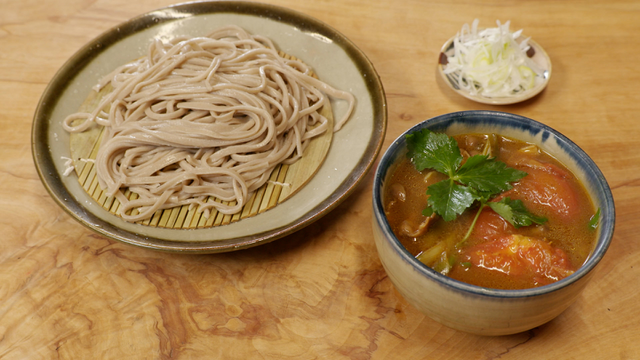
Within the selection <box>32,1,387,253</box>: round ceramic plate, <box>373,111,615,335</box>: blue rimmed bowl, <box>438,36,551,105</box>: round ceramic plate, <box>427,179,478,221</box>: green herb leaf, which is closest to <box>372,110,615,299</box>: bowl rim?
<box>373,111,615,335</box>: blue rimmed bowl

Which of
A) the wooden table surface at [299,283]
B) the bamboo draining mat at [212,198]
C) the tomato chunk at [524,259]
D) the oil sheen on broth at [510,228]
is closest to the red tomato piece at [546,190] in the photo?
the oil sheen on broth at [510,228]

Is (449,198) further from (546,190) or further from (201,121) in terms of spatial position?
(201,121)

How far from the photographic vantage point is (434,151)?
131 cm

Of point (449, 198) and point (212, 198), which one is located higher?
point (449, 198)

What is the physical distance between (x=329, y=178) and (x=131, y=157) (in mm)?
787

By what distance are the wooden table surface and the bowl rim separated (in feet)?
1.25

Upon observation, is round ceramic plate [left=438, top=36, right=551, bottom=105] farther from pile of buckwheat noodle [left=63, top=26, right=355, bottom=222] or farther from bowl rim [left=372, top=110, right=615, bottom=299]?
bowl rim [left=372, top=110, right=615, bottom=299]

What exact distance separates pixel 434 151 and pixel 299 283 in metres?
0.59

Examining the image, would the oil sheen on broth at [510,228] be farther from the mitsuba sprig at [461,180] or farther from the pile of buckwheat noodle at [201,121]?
the pile of buckwheat noodle at [201,121]

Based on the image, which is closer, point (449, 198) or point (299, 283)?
point (449, 198)

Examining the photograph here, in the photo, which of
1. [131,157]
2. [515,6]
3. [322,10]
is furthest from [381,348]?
[515,6]

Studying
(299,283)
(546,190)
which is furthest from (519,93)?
(299,283)

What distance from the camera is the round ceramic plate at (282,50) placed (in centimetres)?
154

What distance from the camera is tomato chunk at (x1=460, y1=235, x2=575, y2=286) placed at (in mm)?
1166
